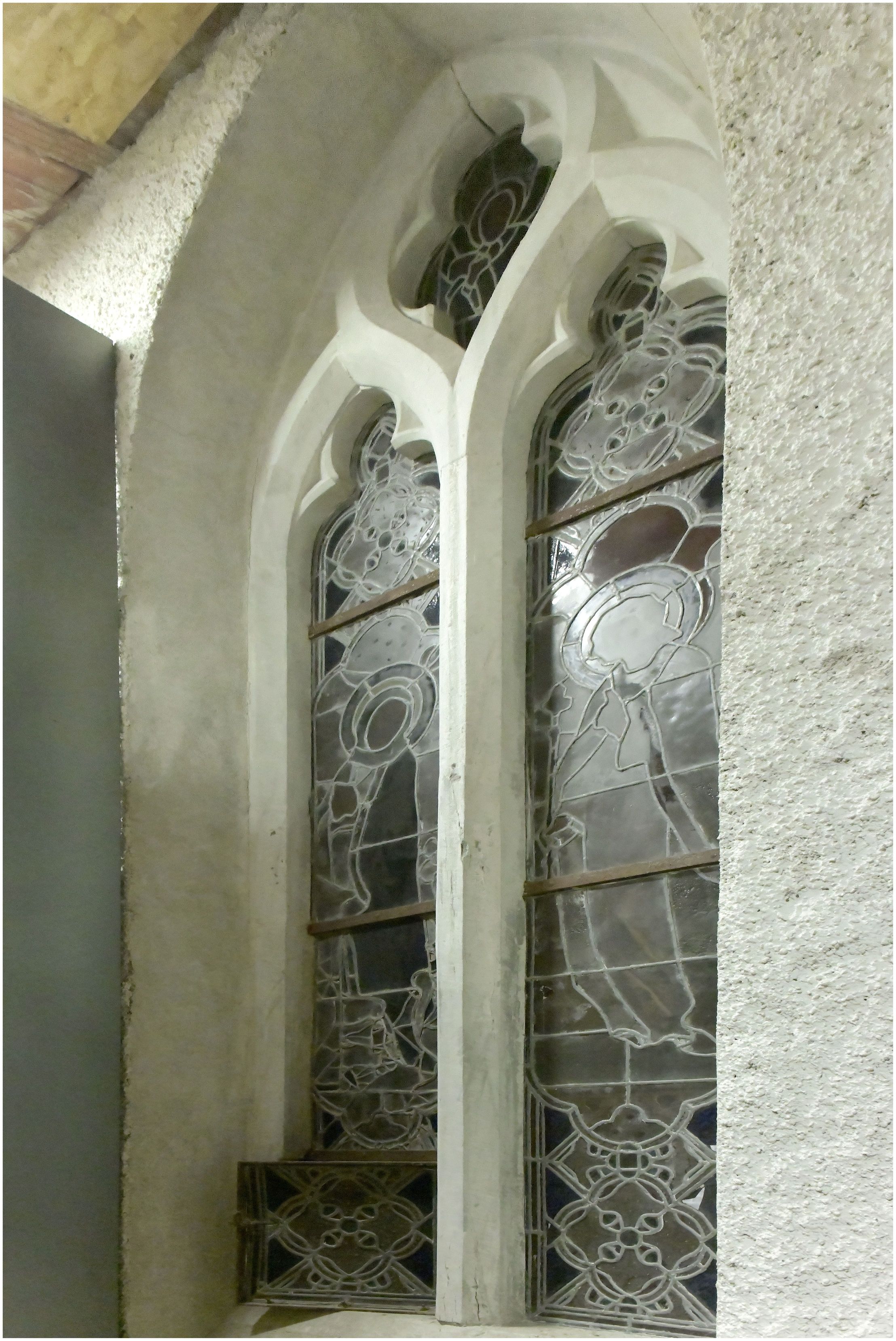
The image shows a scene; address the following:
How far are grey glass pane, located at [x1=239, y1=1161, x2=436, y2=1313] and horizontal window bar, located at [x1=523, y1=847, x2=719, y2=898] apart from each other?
2.22 feet

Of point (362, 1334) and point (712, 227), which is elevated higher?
point (712, 227)

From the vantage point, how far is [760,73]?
1.49m

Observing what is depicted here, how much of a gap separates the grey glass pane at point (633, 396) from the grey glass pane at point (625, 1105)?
3.02ft

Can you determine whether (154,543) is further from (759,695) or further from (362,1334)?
(759,695)

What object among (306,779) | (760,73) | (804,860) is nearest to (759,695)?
(804,860)

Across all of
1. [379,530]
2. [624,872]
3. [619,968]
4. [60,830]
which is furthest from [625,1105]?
[379,530]

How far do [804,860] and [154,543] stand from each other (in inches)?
101

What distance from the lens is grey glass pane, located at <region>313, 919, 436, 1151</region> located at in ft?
10.2

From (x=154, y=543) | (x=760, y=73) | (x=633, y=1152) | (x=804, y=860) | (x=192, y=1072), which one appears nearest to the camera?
(x=804, y=860)

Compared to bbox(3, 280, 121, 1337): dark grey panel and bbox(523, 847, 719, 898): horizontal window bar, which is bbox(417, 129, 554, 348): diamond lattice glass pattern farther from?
bbox(523, 847, 719, 898): horizontal window bar

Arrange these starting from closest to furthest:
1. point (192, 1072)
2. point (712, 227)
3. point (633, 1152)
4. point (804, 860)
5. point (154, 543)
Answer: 1. point (804, 860)
2. point (633, 1152)
3. point (712, 227)
4. point (192, 1072)
5. point (154, 543)

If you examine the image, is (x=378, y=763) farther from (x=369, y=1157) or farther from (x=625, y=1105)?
(x=625, y=1105)

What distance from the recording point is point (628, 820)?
9.05 feet

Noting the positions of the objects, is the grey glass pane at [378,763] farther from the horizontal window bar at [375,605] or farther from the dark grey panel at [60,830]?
the dark grey panel at [60,830]
